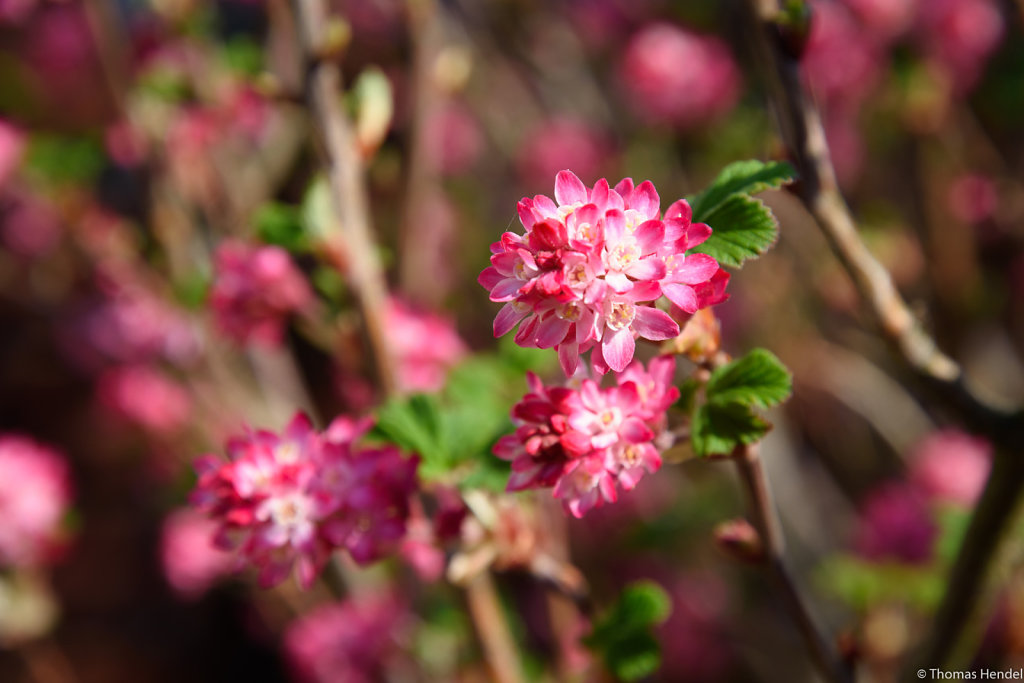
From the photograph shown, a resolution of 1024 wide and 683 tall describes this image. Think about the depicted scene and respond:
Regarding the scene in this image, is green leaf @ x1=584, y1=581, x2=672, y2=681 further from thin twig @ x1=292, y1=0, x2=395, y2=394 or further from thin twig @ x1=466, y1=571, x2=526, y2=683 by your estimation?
thin twig @ x1=292, y1=0, x2=395, y2=394

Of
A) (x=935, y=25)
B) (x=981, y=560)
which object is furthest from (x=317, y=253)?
(x=935, y=25)

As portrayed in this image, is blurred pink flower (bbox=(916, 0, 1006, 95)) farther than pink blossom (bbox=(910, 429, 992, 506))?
Yes

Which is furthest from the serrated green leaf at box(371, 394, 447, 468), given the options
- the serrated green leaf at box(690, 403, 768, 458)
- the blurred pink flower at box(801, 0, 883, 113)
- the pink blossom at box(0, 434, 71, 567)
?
the blurred pink flower at box(801, 0, 883, 113)

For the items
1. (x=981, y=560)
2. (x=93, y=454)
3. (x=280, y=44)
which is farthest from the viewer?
(x=93, y=454)

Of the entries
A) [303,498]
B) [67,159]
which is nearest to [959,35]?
[303,498]

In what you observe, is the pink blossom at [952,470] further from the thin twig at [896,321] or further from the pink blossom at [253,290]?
the pink blossom at [253,290]

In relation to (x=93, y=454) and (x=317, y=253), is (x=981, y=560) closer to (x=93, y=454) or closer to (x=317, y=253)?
(x=317, y=253)
